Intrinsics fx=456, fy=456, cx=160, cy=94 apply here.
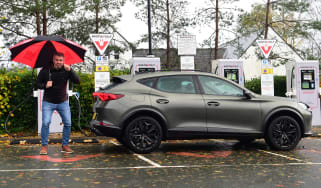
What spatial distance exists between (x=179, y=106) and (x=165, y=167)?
1.77 m

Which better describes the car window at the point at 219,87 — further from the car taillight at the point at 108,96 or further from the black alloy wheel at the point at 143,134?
the car taillight at the point at 108,96

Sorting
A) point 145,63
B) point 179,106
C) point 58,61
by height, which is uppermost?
point 145,63

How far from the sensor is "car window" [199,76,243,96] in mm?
9234

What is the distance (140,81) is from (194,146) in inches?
88.9

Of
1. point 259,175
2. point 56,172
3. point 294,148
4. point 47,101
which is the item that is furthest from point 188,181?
point 294,148

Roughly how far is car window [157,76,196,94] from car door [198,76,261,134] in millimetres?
229

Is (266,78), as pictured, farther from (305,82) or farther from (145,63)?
(145,63)

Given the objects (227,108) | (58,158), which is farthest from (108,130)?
(227,108)

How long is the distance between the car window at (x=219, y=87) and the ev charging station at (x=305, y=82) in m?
6.39

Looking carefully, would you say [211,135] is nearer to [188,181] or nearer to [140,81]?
[140,81]

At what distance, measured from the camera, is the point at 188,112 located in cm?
889

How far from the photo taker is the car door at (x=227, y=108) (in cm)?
903

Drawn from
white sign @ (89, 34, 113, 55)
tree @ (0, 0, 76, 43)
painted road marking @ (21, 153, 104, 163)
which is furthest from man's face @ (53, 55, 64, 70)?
tree @ (0, 0, 76, 43)

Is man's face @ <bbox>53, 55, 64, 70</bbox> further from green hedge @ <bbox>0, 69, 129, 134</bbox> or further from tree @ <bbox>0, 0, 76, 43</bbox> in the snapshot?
tree @ <bbox>0, 0, 76, 43</bbox>
